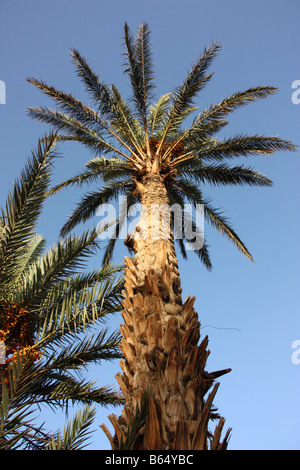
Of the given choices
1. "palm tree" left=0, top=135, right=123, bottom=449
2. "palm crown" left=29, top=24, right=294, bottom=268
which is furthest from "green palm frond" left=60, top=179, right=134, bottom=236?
"palm tree" left=0, top=135, right=123, bottom=449

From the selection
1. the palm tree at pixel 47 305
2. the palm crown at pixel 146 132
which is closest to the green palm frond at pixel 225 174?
the palm crown at pixel 146 132

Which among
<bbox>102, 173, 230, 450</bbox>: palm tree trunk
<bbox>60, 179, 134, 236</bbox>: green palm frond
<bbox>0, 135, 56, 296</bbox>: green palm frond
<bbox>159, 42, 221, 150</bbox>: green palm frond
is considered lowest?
<bbox>102, 173, 230, 450</bbox>: palm tree trunk

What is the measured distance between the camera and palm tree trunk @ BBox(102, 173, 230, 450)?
2703 millimetres

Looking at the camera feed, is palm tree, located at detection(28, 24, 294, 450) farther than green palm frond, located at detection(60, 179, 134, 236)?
No

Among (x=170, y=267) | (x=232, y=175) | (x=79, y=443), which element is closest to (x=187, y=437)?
(x=79, y=443)

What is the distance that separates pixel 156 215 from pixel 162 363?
2.78 m

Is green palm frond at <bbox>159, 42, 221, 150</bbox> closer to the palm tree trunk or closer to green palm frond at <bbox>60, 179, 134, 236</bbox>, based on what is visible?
green palm frond at <bbox>60, 179, 134, 236</bbox>

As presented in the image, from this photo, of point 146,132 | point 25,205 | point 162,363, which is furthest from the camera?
point 146,132

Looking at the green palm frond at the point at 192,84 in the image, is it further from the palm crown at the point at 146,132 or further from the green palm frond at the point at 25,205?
the green palm frond at the point at 25,205

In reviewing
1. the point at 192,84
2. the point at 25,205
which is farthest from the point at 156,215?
the point at 192,84

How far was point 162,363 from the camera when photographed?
3258 mm

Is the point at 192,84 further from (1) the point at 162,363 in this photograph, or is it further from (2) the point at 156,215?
(1) the point at 162,363

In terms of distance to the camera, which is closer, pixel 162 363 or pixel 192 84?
pixel 162 363
